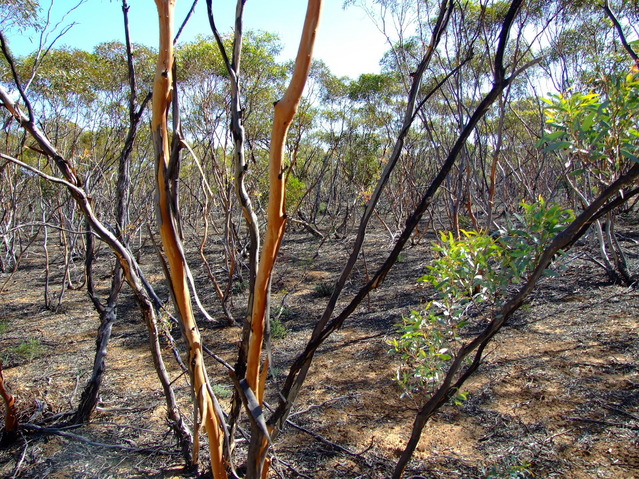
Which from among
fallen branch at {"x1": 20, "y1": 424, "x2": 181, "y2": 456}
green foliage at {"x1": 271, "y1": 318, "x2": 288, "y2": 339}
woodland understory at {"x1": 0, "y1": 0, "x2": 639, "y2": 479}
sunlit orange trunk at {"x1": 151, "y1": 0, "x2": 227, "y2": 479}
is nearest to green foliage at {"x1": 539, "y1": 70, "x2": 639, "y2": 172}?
woodland understory at {"x1": 0, "y1": 0, "x2": 639, "y2": 479}

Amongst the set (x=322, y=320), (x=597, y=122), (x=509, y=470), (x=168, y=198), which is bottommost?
(x=509, y=470)

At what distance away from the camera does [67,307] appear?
6.03 metres

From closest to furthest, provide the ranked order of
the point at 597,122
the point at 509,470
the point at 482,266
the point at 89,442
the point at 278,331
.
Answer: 1. the point at 597,122
2. the point at 482,266
3. the point at 509,470
4. the point at 89,442
5. the point at 278,331

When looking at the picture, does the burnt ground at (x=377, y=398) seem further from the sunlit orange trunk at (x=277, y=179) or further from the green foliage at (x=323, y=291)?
the green foliage at (x=323, y=291)

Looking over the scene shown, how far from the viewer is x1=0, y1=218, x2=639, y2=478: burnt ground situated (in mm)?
2152

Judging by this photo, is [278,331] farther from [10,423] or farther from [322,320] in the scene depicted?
[322,320]

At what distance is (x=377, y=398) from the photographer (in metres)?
3.04

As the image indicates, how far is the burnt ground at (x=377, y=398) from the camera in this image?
2.15 meters

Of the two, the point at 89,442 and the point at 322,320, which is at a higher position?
the point at 322,320

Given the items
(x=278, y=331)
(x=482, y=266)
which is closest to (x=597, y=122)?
(x=482, y=266)

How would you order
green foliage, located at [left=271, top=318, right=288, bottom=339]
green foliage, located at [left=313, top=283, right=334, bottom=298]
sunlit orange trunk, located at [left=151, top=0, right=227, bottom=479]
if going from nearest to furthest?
sunlit orange trunk, located at [left=151, top=0, right=227, bottom=479]
green foliage, located at [left=271, top=318, right=288, bottom=339]
green foliage, located at [left=313, top=283, right=334, bottom=298]

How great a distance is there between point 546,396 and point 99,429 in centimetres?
270

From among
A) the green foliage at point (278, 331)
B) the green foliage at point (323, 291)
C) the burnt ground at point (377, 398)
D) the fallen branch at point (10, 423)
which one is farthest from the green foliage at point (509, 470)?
the green foliage at point (323, 291)

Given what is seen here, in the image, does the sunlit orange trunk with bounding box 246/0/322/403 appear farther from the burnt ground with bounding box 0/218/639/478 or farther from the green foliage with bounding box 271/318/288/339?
the green foliage with bounding box 271/318/288/339
